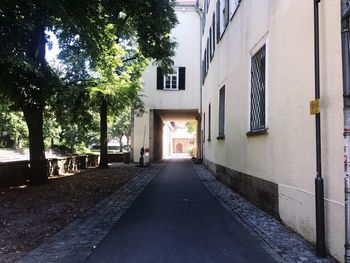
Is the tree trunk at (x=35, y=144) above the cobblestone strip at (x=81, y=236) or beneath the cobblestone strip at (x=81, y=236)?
above

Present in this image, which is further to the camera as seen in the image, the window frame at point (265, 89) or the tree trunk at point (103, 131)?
the tree trunk at point (103, 131)

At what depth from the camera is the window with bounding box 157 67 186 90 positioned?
31.7 meters

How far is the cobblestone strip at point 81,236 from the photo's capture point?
5.68m

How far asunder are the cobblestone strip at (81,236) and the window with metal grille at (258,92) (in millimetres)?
3551

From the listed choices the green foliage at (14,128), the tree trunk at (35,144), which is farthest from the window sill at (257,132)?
the green foliage at (14,128)

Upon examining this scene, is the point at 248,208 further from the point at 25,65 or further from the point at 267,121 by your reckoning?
the point at 25,65

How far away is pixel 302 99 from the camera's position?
6.62m

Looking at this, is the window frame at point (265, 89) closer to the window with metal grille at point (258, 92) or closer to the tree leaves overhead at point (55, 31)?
the window with metal grille at point (258, 92)

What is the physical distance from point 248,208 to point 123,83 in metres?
12.5

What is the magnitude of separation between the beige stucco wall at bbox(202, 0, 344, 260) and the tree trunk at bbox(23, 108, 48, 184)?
6.85m

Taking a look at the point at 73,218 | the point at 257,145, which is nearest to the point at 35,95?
the point at 73,218

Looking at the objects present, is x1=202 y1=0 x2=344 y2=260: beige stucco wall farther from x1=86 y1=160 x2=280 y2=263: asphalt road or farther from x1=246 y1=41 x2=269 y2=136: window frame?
x1=86 y1=160 x2=280 y2=263: asphalt road

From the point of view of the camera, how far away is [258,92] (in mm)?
9984

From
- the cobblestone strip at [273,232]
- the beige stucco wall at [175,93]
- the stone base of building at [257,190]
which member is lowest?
the cobblestone strip at [273,232]
